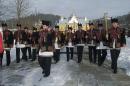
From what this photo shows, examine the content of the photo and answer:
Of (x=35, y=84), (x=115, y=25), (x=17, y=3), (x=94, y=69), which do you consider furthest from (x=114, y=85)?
(x=17, y=3)

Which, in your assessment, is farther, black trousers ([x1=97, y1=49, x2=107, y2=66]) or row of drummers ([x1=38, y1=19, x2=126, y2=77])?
black trousers ([x1=97, y1=49, x2=107, y2=66])

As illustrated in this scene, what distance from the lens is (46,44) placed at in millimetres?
14273

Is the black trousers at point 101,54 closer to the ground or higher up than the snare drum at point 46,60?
closer to the ground

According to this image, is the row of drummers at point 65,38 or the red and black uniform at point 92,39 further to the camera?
the red and black uniform at point 92,39

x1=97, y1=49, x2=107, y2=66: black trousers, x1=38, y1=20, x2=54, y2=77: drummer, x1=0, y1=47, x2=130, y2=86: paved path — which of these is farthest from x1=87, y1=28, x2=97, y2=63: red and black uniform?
x1=38, y1=20, x2=54, y2=77: drummer

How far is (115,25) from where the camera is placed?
608 inches

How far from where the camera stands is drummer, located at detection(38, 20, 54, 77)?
1405 cm

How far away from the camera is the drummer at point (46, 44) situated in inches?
553

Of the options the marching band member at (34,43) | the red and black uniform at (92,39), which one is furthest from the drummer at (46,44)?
the marching band member at (34,43)

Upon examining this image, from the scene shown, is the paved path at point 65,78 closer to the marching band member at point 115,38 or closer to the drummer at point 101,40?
the marching band member at point 115,38

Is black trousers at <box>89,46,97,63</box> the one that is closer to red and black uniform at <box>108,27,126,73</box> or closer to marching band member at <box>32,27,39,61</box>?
marching band member at <box>32,27,39,61</box>

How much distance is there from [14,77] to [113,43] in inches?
157

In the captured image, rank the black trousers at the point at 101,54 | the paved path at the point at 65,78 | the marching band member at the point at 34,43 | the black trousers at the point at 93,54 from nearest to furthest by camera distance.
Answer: the paved path at the point at 65,78, the black trousers at the point at 101,54, the black trousers at the point at 93,54, the marching band member at the point at 34,43

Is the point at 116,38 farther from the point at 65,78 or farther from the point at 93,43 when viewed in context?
the point at 93,43
